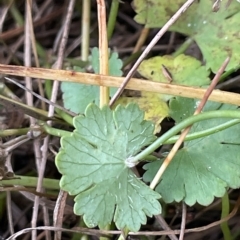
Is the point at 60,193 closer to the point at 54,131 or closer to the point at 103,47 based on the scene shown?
the point at 54,131

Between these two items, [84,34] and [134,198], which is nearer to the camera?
[134,198]

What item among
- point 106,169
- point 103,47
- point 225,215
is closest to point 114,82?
point 103,47

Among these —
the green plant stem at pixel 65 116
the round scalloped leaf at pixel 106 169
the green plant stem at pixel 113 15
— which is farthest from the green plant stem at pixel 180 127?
the green plant stem at pixel 113 15

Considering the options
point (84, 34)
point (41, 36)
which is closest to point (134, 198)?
point (84, 34)

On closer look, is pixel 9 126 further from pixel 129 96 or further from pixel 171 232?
pixel 171 232

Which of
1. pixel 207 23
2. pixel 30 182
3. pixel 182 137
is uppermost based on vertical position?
A: pixel 207 23

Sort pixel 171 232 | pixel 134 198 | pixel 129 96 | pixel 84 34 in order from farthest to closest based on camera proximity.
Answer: pixel 84 34
pixel 129 96
pixel 171 232
pixel 134 198
